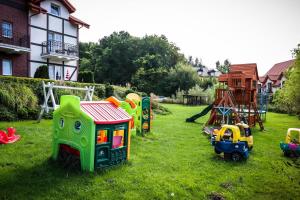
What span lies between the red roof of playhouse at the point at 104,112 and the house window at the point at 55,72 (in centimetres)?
1770

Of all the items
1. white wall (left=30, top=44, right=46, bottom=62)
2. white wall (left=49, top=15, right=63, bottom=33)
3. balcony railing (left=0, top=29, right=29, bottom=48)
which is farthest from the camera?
white wall (left=49, top=15, right=63, bottom=33)

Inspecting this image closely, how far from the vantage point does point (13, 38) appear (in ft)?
63.1

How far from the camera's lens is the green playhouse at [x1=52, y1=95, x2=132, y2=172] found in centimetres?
557

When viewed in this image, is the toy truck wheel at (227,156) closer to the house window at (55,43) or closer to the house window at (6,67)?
the house window at (6,67)

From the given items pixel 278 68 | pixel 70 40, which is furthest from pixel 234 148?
pixel 278 68

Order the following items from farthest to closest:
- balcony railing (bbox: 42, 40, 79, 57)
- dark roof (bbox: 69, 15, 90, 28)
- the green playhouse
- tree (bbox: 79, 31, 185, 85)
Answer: tree (bbox: 79, 31, 185, 85) < dark roof (bbox: 69, 15, 90, 28) < balcony railing (bbox: 42, 40, 79, 57) < the green playhouse

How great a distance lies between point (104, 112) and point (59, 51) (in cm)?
1814

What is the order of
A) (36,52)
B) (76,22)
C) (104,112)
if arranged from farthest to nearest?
(76,22)
(36,52)
(104,112)

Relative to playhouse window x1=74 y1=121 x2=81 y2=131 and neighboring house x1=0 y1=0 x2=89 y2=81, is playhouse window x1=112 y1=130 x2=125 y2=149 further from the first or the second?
neighboring house x1=0 y1=0 x2=89 y2=81

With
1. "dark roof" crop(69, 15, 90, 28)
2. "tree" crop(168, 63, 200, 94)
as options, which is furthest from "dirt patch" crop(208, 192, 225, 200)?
"tree" crop(168, 63, 200, 94)

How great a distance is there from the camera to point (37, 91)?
13742 millimetres

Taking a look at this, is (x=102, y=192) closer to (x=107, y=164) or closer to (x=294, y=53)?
(x=107, y=164)

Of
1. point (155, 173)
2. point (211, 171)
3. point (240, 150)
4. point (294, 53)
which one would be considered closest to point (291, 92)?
point (294, 53)

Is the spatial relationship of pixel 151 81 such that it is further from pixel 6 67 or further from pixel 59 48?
pixel 6 67
